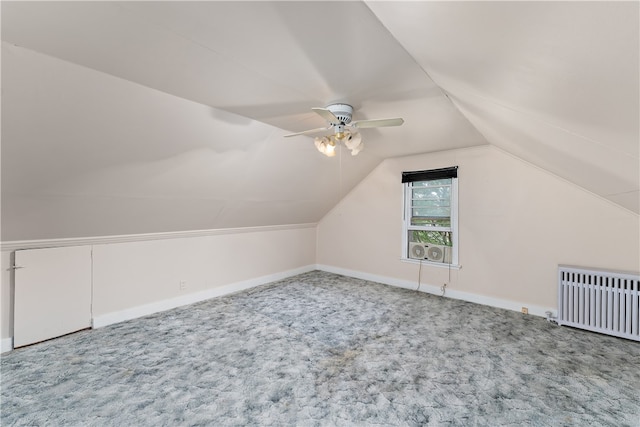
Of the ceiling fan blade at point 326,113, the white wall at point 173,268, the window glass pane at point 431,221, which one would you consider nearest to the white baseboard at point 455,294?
the window glass pane at point 431,221

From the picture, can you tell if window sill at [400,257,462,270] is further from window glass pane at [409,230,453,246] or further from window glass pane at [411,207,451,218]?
window glass pane at [411,207,451,218]

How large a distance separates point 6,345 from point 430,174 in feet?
16.6

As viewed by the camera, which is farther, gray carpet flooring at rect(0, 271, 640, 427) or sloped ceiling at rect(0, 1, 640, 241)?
gray carpet flooring at rect(0, 271, 640, 427)

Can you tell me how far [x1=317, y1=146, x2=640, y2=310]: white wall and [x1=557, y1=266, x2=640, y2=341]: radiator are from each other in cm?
15

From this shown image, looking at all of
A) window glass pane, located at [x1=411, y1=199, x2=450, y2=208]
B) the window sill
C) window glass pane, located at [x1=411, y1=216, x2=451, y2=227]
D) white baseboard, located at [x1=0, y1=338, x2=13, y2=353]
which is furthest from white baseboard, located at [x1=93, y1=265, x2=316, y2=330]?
window glass pane, located at [x1=411, y1=199, x2=450, y2=208]

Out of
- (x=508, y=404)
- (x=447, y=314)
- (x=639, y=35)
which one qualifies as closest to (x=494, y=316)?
(x=447, y=314)

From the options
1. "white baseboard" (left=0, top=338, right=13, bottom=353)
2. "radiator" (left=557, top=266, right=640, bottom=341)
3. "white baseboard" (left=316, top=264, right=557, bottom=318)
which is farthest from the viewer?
"white baseboard" (left=316, top=264, right=557, bottom=318)

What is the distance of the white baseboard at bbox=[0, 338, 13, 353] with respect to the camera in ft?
8.23

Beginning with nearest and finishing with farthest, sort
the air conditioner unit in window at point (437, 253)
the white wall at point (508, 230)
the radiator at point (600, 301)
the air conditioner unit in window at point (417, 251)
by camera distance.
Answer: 1. the radiator at point (600, 301)
2. the white wall at point (508, 230)
3. the air conditioner unit in window at point (437, 253)
4. the air conditioner unit in window at point (417, 251)

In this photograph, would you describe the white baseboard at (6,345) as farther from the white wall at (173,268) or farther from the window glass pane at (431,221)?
the window glass pane at (431,221)

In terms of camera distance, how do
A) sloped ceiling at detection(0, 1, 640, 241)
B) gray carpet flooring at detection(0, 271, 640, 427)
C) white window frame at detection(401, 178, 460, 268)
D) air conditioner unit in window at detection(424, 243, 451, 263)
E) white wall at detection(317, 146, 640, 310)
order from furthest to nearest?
1. air conditioner unit in window at detection(424, 243, 451, 263)
2. white window frame at detection(401, 178, 460, 268)
3. white wall at detection(317, 146, 640, 310)
4. gray carpet flooring at detection(0, 271, 640, 427)
5. sloped ceiling at detection(0, 1, 640, 241)

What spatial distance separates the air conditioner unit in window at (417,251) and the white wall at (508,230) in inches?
5.7

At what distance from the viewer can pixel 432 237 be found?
428cm

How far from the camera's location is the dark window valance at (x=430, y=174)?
3.98 m
